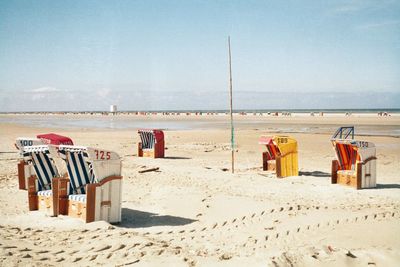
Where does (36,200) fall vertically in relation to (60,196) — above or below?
below

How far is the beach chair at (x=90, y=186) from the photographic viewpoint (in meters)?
8.09

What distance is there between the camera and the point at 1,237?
684 cm

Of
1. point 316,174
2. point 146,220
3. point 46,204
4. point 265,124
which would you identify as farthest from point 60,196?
point 265,124

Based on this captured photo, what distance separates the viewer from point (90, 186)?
8.07 m

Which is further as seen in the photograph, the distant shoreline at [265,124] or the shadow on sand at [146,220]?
the distant shoreline at [265,124]

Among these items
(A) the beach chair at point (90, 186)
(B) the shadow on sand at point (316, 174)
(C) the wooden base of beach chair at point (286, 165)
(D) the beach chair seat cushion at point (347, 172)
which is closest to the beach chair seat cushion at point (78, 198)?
(A) the beach chair at point (90, 186)

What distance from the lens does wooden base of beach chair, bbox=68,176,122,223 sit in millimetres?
8086

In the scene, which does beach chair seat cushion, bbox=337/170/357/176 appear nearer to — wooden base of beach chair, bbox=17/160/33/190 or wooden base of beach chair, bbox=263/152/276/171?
wooden base of beach chair, bbox=263/152/276/171

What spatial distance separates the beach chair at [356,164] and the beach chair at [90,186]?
713 cm

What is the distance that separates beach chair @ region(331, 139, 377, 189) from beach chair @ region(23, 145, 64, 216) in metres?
8.18

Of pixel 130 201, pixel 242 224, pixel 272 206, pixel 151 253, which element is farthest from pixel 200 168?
pixel 151 253

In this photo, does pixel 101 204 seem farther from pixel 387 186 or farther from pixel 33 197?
pixel 387 186

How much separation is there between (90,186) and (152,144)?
11426 mm

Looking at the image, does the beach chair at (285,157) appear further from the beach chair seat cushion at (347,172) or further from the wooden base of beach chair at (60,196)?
the wooden base of beach chair at (60,196)
